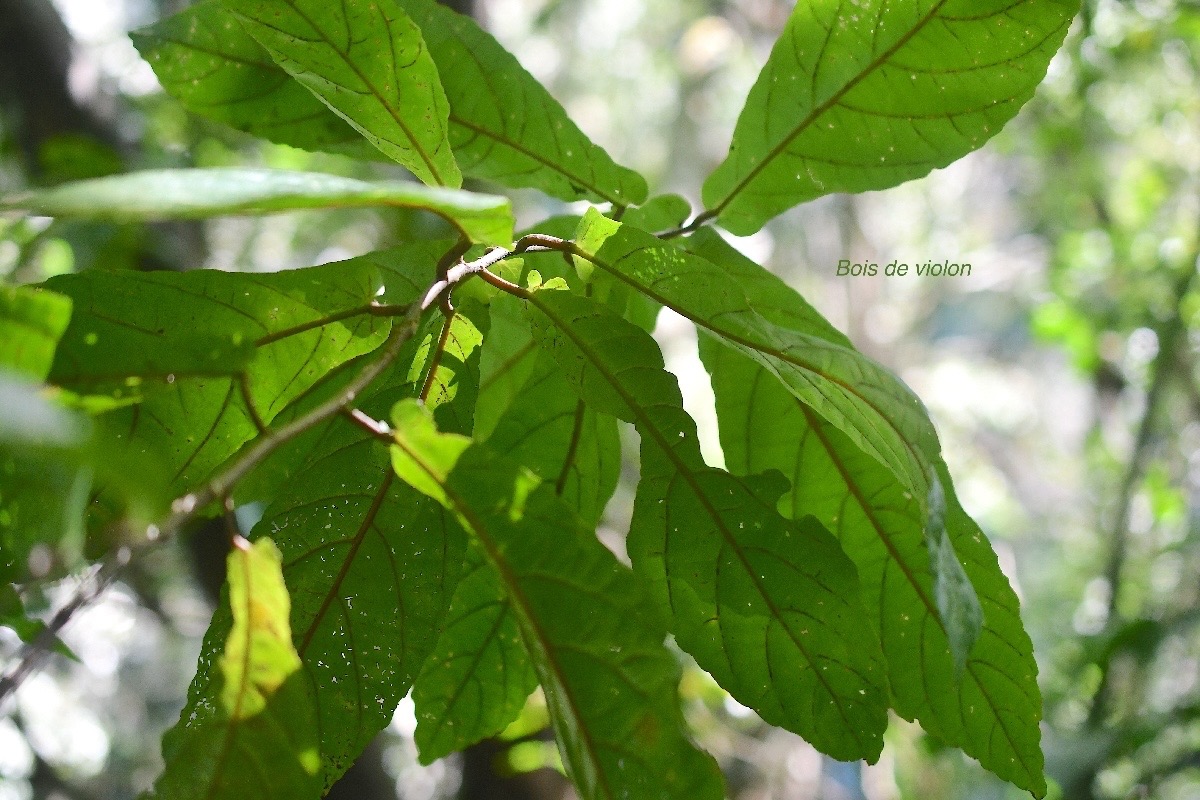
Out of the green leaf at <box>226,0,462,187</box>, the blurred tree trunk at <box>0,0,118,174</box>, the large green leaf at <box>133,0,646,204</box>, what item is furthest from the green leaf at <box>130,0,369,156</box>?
the blurred tree trunk at <box>0,0,118,174</box>

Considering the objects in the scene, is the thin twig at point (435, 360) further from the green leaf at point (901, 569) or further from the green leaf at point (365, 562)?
the green leaf at point (901, 569)

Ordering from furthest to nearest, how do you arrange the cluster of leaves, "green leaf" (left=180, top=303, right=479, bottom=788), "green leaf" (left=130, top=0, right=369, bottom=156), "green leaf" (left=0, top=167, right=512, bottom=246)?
"green leaf" (left=130, top=0, right=369, bottom=156) → "green leaf" (left=180, top=303, right=479, bottom=788) → the cluster of leaves → "green leaf" (left=0, top=167, right=512, bottom=246)

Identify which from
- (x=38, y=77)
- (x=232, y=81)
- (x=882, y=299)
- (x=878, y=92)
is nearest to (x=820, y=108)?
(x=878, y=92)

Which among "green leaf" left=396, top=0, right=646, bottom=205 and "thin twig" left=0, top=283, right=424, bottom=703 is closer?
"thin twig" left=0, top=283, right=424, bottom=703

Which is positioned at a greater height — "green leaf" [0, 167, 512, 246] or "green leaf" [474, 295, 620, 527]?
"green leaf" [474, 295, 620, 527]

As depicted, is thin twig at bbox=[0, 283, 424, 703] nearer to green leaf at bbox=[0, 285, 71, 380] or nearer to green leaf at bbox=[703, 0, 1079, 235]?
green leaf at bbox=[0, 285, 71, 380]

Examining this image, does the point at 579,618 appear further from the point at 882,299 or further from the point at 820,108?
the point at 882,299
